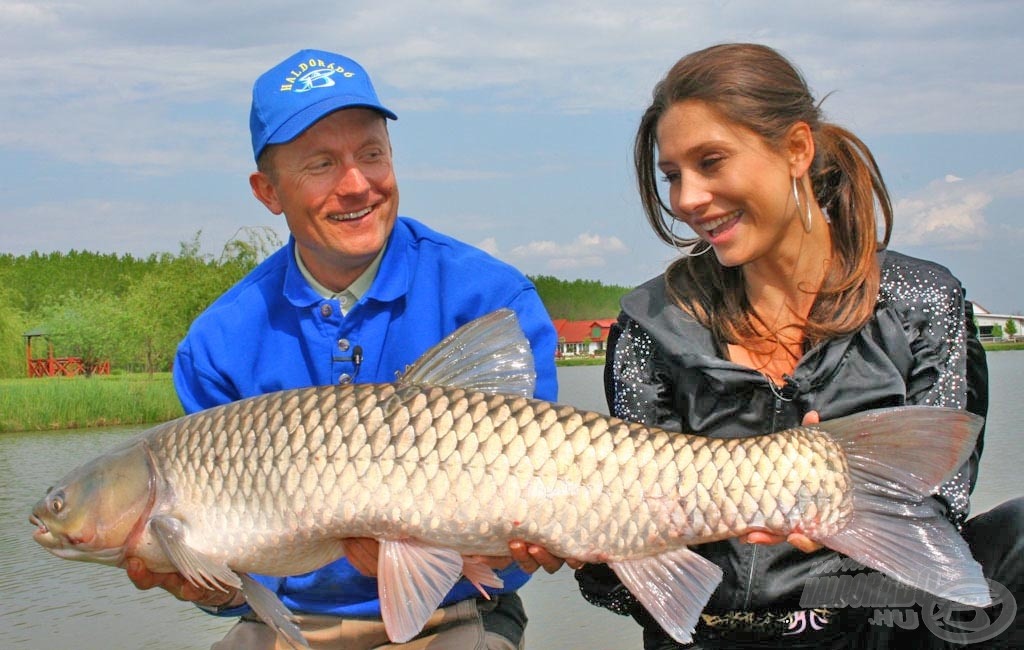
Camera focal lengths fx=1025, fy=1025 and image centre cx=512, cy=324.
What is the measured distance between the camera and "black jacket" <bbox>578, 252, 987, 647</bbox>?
240cm

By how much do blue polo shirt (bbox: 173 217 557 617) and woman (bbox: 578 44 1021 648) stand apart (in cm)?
32

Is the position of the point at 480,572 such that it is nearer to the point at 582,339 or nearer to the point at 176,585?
the point at 176,585

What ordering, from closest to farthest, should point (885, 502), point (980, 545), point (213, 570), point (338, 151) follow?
point (885, 502) → point (213, 570) → point (980, 545) → point (338, 151)

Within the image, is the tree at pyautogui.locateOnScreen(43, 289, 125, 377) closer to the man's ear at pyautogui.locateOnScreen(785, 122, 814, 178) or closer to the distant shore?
the distant shore

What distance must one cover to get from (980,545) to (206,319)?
2010 millimetres

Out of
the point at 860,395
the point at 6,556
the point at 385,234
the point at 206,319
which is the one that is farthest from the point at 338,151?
the point at 6,556

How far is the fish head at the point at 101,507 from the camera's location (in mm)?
2211

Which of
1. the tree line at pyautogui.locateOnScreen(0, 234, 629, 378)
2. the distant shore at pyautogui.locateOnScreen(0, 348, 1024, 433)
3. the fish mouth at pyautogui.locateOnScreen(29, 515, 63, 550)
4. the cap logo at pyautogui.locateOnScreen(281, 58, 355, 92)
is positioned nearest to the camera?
the fish mouth at pyautogui.locateOnScreen(29, 515, 63, 550)

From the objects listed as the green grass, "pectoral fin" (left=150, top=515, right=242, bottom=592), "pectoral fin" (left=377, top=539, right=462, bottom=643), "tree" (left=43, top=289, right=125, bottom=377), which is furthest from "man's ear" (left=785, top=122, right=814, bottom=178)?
the green grass

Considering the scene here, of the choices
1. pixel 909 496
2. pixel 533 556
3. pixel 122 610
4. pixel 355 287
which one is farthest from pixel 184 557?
pixel 122 610

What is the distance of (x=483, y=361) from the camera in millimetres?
2240

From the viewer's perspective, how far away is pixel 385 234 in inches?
105

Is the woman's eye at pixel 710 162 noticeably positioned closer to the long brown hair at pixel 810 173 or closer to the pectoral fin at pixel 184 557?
the long brown hair at pixel 810 173

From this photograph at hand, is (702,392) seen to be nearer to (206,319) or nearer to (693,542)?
(693,542)
